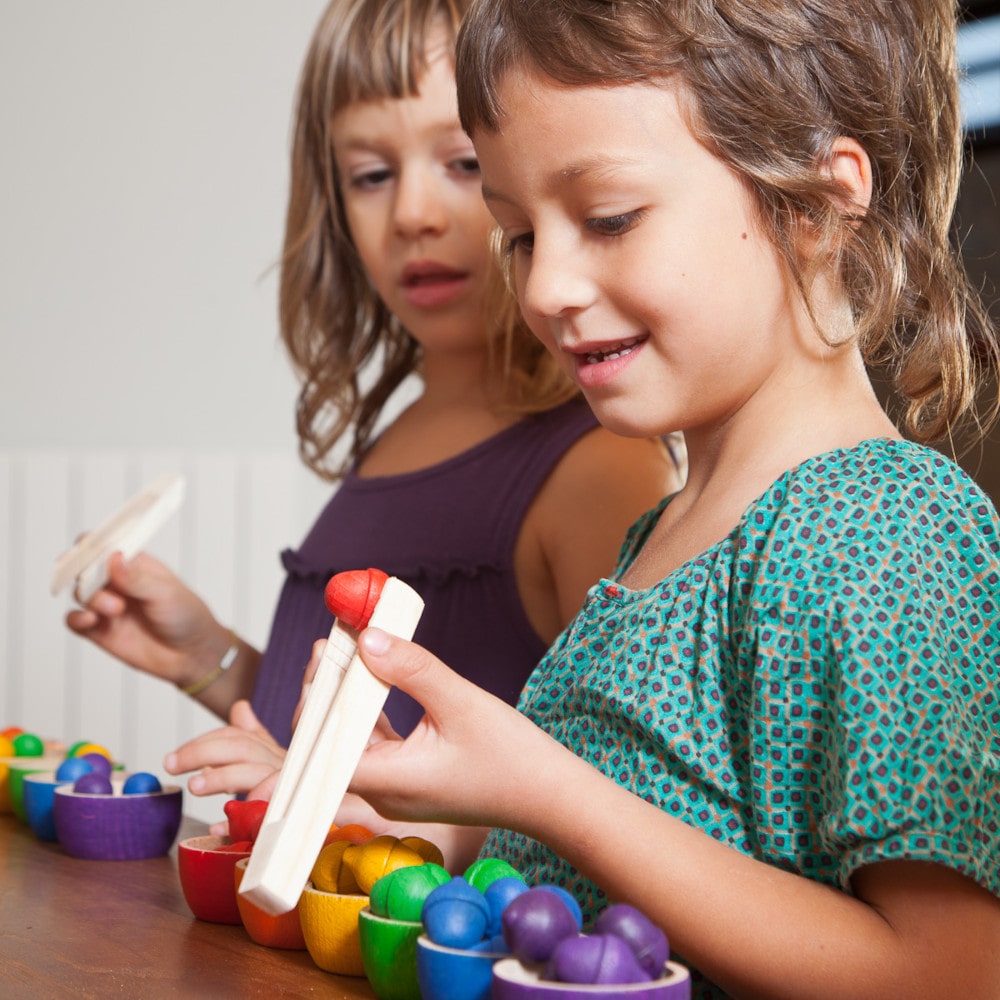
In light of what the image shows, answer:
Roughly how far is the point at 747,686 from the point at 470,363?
668 millimetres

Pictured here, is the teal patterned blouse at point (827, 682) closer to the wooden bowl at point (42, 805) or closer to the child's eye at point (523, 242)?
the child's eye at point (523, 242)

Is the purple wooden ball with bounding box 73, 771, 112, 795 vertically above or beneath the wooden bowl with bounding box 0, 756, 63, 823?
above

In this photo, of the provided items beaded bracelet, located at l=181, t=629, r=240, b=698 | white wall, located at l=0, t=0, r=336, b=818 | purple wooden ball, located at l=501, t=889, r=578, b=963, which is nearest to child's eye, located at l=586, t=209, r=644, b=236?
purple wooden ball, located at l=501, t=889, r=578, b=963

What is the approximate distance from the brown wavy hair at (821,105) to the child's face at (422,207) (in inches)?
14.7

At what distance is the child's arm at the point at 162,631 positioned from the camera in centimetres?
125

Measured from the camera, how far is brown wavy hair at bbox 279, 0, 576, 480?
3.64 ft

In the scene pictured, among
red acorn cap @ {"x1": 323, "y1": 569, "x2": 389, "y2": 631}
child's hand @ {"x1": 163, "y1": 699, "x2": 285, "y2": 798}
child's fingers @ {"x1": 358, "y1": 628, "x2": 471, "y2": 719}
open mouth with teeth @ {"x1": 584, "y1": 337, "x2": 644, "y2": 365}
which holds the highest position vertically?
open mouth with teeth @ {"x1": 584, "y1": 337, "x2": 644, "y2": 365}

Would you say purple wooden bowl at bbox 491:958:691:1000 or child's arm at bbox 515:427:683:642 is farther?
child's arm at bbox 515:427:683:642

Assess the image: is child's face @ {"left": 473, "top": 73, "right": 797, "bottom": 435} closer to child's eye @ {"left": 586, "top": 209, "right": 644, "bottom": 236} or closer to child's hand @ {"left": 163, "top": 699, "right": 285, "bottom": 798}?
child's eye @ {"left": 586, "top": 209, "right": 644, "bottom": 236}

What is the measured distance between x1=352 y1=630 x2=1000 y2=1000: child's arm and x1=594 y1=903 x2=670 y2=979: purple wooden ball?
0.09 metres

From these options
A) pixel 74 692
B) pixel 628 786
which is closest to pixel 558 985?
pixel 628 786

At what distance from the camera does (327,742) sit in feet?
1.65

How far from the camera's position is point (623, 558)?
81cm

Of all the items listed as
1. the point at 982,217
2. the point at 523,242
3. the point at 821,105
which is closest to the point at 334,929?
the point at 523,242
